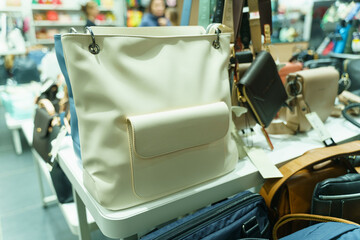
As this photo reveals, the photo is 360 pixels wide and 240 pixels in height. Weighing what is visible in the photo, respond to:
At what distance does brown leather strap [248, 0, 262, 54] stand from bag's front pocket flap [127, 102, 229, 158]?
0.40 meters

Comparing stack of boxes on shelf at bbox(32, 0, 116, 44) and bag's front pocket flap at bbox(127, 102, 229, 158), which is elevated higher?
stack of boxes on shelf at bbox(32, 0, 116, 44)

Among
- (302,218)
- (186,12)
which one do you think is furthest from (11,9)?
(302,218)

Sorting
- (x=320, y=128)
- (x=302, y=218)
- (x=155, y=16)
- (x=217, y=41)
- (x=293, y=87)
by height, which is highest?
(x=155, y=16)

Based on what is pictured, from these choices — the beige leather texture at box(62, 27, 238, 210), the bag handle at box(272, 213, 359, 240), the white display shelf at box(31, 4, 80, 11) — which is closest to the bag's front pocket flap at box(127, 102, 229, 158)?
the beige leather texture at box(62, 27, 238, 210)

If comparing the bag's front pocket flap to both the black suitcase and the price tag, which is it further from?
the price tag

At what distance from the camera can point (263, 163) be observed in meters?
0.75

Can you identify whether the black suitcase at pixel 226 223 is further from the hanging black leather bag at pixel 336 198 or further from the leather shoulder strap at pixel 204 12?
the leather shoulder strap at pixel 204 12

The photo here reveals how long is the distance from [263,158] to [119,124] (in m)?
0.42

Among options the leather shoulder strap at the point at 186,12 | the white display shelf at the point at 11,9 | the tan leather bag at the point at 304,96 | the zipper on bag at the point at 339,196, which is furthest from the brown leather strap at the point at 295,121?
the white display shelf at the point at 11,9

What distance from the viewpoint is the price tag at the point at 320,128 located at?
2.89 feet

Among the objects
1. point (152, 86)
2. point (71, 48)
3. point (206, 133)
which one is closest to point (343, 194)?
point (206, 133)

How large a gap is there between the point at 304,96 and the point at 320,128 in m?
0.12

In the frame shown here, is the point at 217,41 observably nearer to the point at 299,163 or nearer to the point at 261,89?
the point at 261,89

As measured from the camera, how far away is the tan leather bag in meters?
→ 0.95
